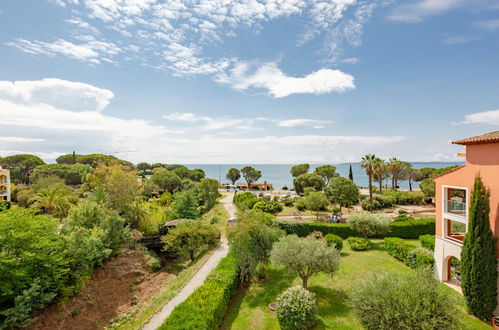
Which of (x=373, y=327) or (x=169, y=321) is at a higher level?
(x=373, y=327)

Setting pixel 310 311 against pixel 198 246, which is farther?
pixel 198 246

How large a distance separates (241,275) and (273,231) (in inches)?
155

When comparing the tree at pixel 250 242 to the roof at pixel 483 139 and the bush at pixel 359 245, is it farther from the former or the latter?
the roof at pixel 483 139

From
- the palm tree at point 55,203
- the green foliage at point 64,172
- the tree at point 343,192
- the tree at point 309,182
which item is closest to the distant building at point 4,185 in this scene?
the palm tree at point 55,203

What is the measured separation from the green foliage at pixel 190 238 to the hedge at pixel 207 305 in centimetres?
704

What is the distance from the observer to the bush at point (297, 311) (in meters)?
12.0

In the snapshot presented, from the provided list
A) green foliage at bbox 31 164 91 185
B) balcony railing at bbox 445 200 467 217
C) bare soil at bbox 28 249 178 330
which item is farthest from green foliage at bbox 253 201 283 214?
green foliage at bbox 31 164 91 185

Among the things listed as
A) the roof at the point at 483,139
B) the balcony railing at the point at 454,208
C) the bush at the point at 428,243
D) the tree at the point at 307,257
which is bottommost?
the bush at the point at 428,243

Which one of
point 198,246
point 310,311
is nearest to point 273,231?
point 310,311

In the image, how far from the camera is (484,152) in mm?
13594

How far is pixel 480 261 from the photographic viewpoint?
41.9 feet

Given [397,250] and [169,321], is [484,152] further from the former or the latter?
[169,321]

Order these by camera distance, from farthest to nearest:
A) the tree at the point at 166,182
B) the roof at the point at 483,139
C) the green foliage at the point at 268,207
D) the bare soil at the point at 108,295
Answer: the tree at the point at 166,182, the green foliage at the point at 268,207, the bare soil at the point at 108,295, the roof at the point at 483,139

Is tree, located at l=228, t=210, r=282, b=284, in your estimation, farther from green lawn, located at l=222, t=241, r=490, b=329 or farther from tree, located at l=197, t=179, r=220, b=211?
tree, located at l=197, t=179, r=220, b=211
